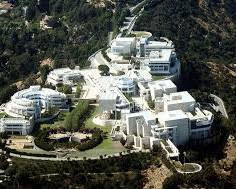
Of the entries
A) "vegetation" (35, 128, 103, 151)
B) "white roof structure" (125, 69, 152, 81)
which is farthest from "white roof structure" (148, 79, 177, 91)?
"vegetation" (35, 128, 103, 151)

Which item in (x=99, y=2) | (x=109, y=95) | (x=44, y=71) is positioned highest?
(x=99, y=2)

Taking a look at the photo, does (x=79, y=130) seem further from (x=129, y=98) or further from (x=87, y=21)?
(x=87, y=21)

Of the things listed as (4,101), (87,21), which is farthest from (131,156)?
(87,21)

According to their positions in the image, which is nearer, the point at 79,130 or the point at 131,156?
the point at 131,156

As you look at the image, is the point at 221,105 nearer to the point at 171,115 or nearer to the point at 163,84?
the point at 163,84

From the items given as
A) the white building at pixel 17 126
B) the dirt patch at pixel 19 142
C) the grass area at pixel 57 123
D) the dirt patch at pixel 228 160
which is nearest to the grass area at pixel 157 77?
the grass area at pixel 57 123

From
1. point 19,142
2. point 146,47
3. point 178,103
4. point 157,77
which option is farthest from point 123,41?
point 19,142

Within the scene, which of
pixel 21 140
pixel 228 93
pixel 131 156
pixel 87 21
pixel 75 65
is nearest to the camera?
pixel 131 156
